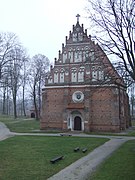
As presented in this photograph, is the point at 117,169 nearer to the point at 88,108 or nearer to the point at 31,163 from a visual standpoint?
the point at 31,163

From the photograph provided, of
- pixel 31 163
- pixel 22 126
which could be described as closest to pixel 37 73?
pixel 22 126

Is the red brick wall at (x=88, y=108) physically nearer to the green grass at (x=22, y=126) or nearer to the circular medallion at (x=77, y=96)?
the circular medallion at (x=77, y=96)

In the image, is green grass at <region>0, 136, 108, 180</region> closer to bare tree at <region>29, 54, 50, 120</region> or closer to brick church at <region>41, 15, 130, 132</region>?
brick church at <region>41, 15, 130, 132</region>

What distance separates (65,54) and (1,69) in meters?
8.07

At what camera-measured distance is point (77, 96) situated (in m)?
31.1

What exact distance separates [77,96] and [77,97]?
4.8 inches

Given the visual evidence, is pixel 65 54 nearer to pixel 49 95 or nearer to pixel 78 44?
pixel 78 44

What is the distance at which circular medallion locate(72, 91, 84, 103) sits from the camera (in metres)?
30.9

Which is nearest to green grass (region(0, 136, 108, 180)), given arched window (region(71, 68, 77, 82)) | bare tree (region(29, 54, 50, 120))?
arched window (region(71, 68, 77, 82))

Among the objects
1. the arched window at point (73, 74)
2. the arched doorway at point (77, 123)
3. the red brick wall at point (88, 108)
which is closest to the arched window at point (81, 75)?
the arched window at point (73, 74)

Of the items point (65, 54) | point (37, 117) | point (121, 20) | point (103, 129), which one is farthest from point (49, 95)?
point (121, 20)

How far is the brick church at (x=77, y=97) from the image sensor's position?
96.0 ft

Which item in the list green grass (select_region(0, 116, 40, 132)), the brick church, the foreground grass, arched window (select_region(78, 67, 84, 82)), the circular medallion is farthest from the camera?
green grass (select_region(0, 116, 40, 132))

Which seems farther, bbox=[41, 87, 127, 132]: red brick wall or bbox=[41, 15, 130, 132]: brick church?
bbox=[41, 15, 130, 132]: brick church
